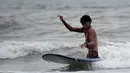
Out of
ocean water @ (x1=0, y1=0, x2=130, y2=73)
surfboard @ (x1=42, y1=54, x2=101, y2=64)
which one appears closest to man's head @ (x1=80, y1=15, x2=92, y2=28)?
surfboard @ (x1=42, y1=54, x2=101, y2=64)

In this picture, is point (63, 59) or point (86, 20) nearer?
point (86, 20)

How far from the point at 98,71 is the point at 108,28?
9768 mm

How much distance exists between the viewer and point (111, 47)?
14289mm

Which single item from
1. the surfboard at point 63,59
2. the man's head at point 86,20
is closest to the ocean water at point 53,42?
the surfboard at point 63,59

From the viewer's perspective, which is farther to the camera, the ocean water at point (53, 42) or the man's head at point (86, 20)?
the ocean water at point (53, 42)

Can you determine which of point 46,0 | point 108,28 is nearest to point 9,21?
point 108,28

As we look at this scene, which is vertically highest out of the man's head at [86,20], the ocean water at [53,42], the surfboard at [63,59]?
the man's head at [86,20]

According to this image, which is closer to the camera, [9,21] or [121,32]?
[121,32]

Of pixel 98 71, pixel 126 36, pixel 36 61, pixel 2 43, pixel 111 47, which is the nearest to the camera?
pixel 98 71

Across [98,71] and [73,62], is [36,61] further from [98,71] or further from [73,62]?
[98,71]

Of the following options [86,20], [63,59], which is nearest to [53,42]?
[63,59]

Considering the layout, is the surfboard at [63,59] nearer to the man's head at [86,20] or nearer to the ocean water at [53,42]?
the ocean water at [53,42]

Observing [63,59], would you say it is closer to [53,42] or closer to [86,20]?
[86,20]

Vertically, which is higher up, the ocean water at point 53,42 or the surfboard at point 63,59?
the surfboard at point 63,59
